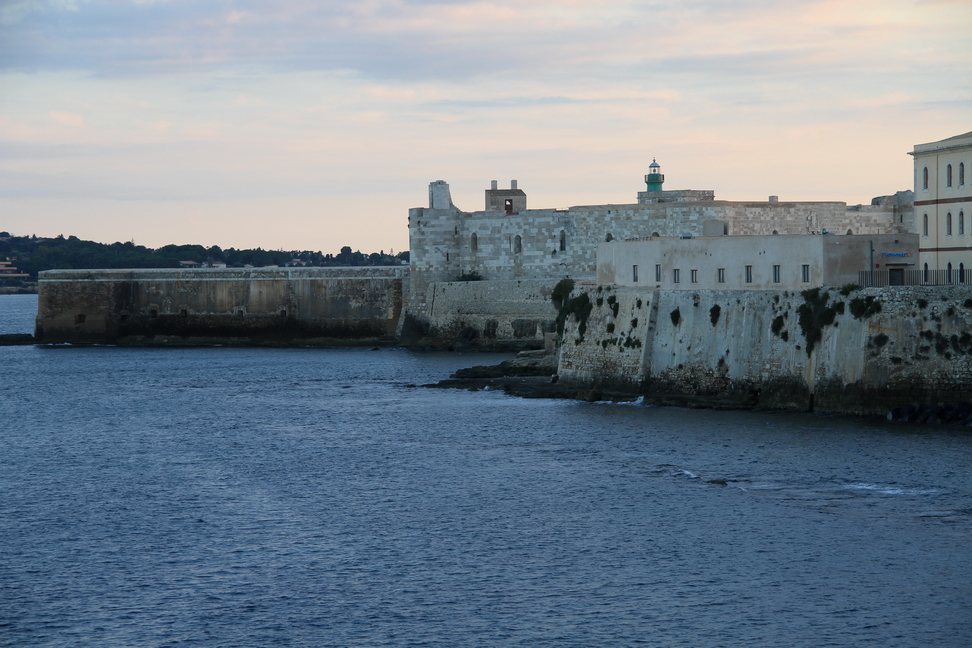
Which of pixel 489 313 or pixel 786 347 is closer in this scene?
pixel 786 347

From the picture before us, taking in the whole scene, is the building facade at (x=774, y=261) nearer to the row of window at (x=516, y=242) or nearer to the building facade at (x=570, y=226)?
the building facade at (x=570, y=226)

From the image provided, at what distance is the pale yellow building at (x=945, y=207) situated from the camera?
3381cm

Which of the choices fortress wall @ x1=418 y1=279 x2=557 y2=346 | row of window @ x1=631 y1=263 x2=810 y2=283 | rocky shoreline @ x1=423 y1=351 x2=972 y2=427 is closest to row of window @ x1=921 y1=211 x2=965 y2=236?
row of window @ x1=631 y1=263 x2=810 y2=283

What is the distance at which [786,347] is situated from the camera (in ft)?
109

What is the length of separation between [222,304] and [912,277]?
148ft

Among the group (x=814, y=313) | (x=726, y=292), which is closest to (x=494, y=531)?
(x=814, y=313)

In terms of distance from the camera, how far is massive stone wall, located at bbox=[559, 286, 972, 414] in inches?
1200

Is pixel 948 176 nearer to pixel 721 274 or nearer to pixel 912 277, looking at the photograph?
pixel 912 277

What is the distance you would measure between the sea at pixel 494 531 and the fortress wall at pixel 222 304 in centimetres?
3212

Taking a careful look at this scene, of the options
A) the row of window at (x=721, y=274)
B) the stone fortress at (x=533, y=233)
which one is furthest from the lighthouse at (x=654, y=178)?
the row of window at (x=721, y=274)

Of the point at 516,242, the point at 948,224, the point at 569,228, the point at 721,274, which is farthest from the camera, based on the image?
the point at 516,242

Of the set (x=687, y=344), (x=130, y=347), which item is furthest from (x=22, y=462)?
(x=130, y=347)

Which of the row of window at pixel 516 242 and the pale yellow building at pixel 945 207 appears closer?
the pale yellow building at pixel 945 207

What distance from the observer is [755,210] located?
2265 inches
